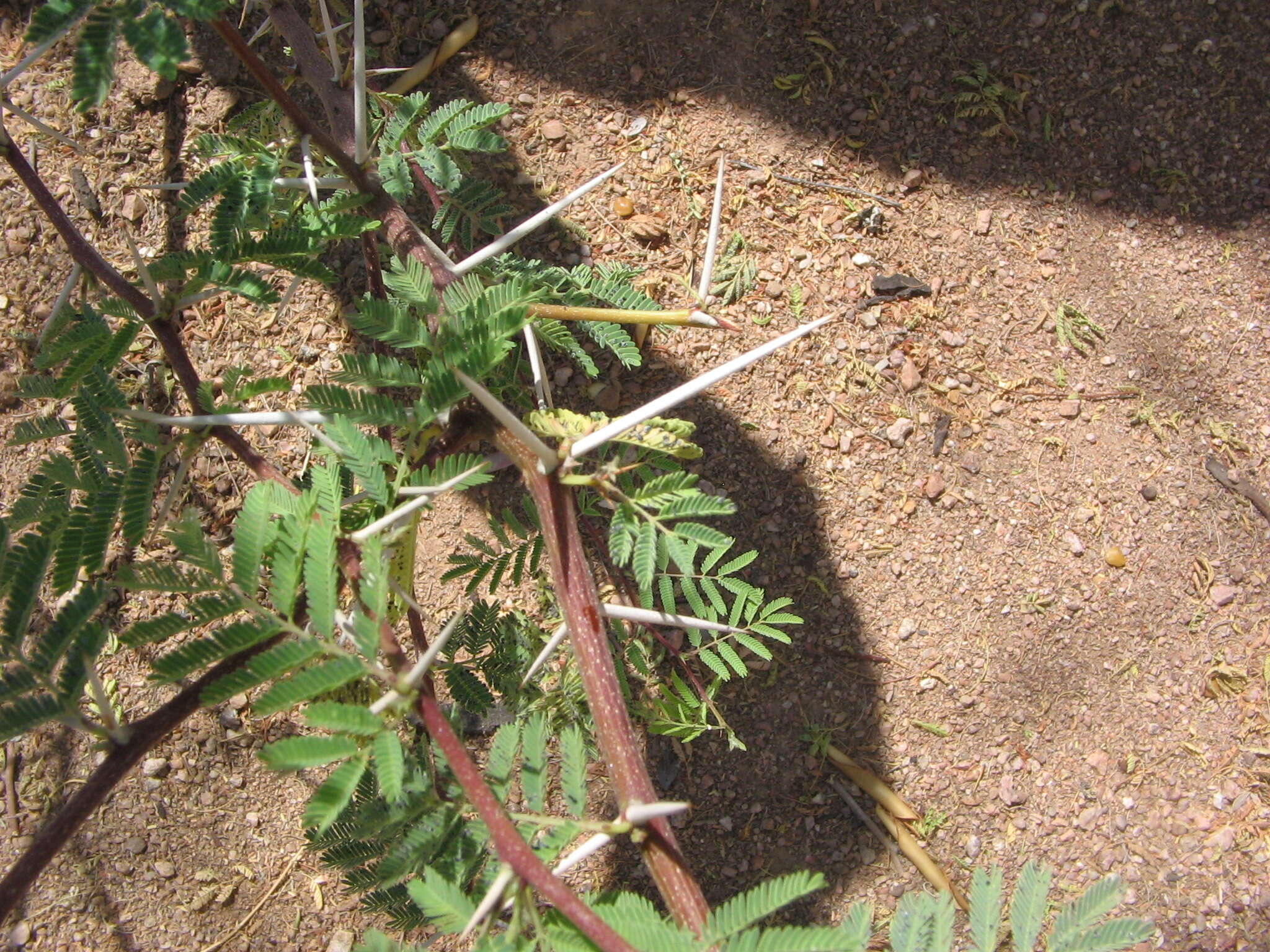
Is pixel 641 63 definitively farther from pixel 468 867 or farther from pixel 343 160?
pixel 468 867

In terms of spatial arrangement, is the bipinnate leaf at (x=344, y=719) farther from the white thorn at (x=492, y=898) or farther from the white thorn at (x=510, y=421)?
the white thorn at (x=510, y=421)

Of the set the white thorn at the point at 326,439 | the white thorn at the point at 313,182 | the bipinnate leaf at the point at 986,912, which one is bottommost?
the bipinnate leaf at the point at 986,912

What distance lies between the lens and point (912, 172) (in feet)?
6.34

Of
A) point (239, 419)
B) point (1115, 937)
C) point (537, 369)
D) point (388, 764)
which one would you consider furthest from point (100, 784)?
point (1115, 937)

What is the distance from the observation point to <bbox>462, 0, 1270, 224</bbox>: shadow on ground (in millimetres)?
1897

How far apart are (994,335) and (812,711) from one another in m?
0.86

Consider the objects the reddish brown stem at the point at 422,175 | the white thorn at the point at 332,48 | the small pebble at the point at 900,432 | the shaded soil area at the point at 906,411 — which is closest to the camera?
the white thorn at the point at 332,48

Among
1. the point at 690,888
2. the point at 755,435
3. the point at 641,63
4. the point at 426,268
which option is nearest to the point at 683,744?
the point at 755,435

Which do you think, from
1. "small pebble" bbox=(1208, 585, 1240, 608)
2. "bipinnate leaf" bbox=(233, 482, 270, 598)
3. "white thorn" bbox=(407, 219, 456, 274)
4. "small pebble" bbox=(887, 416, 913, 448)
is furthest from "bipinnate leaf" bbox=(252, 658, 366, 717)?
"small pebble" bbox=(1208, 585, 1240, 608)

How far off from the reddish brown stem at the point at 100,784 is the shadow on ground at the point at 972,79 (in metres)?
1.48

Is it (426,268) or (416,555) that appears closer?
(426,268)

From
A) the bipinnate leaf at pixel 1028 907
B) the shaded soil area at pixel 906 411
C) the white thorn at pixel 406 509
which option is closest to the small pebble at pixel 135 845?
the shaded soil area at pixel 906 411

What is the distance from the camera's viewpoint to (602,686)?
3.53 feet

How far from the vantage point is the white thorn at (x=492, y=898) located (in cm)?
89
